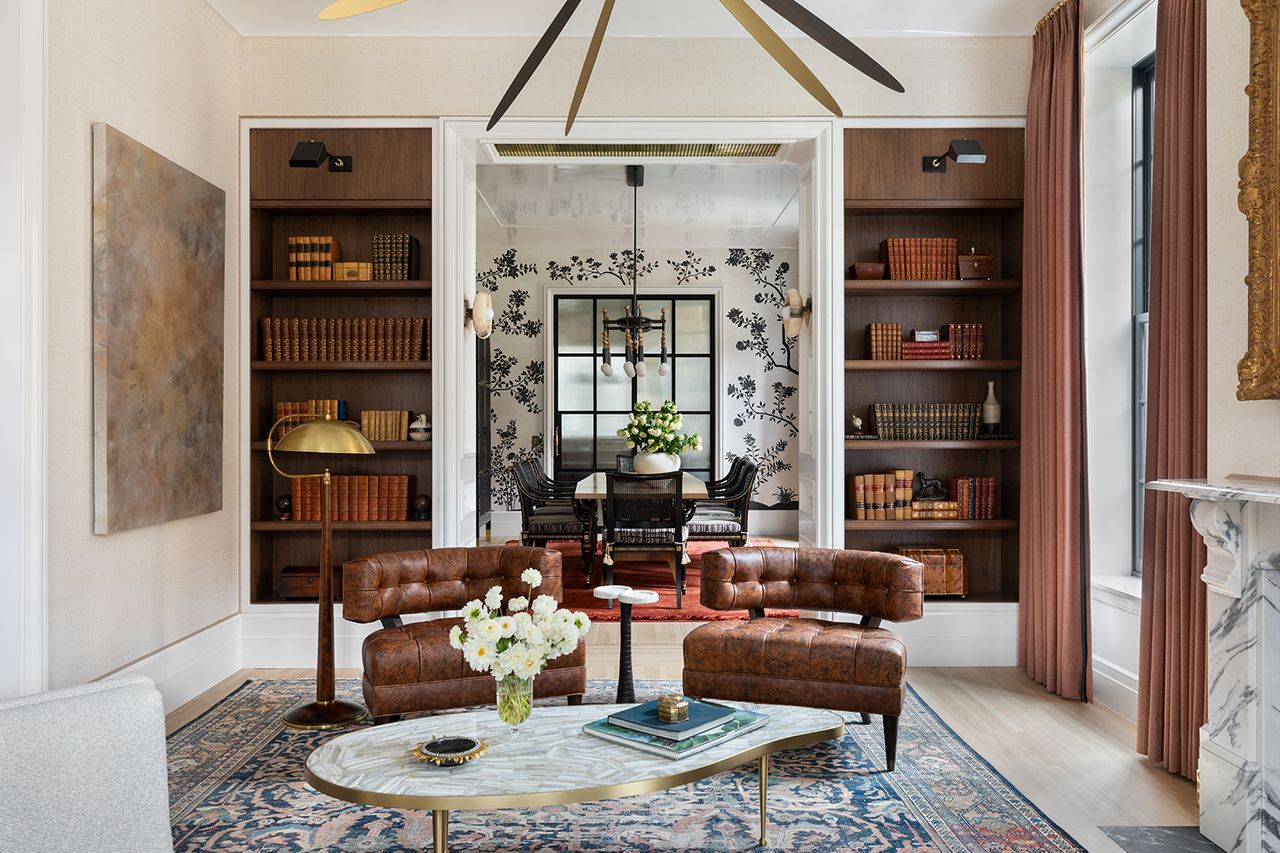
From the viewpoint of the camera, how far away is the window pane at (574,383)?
10453 mm

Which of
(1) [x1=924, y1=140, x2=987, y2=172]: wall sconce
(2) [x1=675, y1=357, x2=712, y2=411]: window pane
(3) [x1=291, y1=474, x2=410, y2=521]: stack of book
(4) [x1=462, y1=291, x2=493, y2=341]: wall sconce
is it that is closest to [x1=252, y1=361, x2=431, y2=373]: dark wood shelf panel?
(4) [x1=462, y1=291, x2=493, y2=341]: wall sconce

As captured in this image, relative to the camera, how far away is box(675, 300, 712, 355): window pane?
1047 cm

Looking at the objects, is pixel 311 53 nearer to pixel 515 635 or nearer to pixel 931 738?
pixel 515 635

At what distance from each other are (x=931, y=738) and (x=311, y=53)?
4575mm

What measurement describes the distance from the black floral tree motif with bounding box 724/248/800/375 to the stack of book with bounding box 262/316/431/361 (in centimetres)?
574

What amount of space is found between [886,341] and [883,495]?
84 cm

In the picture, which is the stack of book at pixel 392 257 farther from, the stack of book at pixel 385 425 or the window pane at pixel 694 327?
the window pane at pixel 694 327

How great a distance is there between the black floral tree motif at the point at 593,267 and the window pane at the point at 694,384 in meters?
1.09

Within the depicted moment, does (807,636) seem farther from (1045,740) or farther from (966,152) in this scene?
(966,152)

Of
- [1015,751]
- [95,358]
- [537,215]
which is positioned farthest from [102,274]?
[537,215]

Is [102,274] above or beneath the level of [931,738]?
above

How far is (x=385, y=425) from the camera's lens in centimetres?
524

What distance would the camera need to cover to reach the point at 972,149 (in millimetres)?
4793

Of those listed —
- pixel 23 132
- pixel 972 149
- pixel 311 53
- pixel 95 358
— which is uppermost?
pixel 311 53
